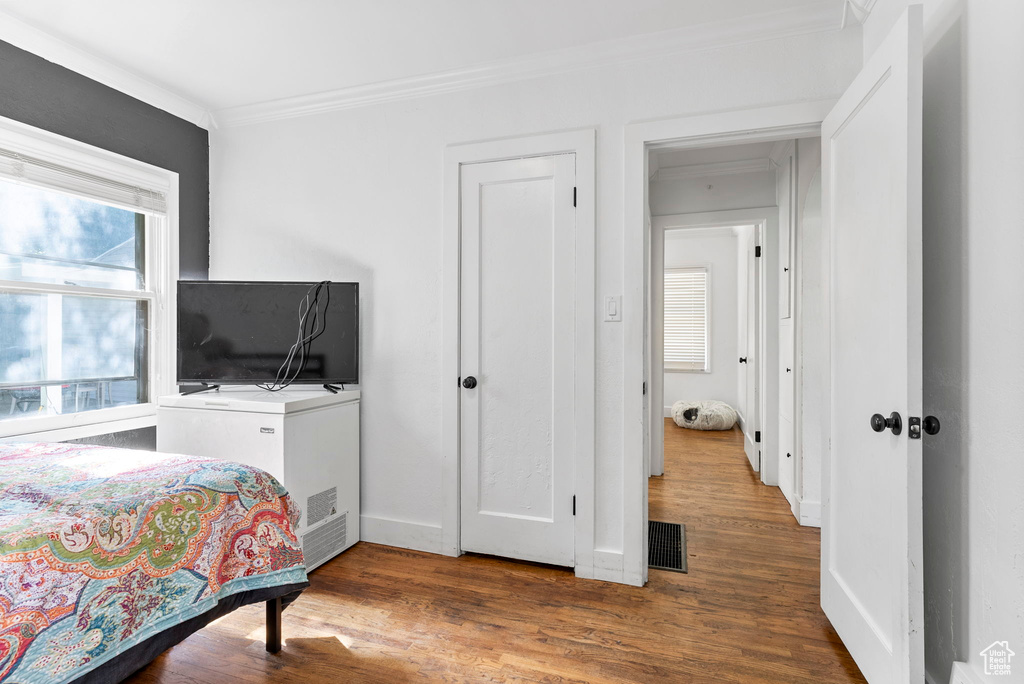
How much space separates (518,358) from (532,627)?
3.86 feet

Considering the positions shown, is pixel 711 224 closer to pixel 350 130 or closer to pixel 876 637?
A: pixel 350 130

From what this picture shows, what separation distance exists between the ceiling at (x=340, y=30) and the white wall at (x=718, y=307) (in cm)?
478

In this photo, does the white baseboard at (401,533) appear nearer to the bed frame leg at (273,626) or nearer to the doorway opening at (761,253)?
the bed frame leg at (273,626)

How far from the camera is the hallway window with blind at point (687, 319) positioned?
22.7 feet

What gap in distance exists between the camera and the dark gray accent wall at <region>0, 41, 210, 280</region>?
7.63 feet

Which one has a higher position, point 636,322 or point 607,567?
point 636,322

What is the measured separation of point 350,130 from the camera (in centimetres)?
289

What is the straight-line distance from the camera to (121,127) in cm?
274

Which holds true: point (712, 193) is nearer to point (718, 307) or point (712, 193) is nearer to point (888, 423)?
point (888, 423)

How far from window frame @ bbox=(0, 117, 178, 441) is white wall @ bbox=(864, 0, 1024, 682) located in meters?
3.56

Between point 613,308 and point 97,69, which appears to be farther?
point 97,69

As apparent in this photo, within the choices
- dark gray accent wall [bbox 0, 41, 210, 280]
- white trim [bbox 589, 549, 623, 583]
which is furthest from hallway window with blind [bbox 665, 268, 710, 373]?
dark gray accent wall [bbox 0, 41, 210, 280]

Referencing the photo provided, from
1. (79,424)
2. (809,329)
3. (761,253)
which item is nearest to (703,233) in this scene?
(761,253)

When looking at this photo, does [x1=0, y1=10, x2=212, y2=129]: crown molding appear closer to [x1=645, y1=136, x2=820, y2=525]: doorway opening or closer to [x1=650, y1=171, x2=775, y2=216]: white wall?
[x1=645, y1=136, x2=820, y2=525]: doorway opening
